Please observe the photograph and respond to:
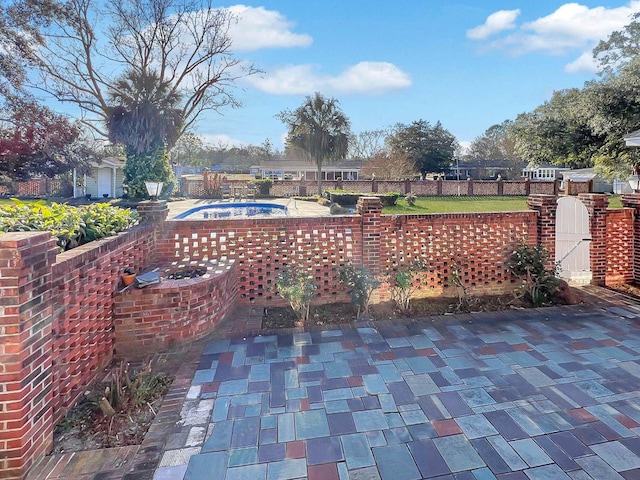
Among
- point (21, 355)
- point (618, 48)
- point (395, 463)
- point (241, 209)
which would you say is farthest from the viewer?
point (241, 209)

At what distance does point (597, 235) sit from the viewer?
5602 millimetres

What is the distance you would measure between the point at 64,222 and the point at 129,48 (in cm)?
1888

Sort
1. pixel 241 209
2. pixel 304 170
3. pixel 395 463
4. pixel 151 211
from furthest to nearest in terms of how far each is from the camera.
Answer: pixel 304 170 → pixel 241 209 → pixel 151 211 → pixel 395 463

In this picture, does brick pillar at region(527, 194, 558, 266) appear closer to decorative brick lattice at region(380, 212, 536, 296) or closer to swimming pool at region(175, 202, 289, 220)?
decorative brick lattice at region(380, 212, 536, 296)

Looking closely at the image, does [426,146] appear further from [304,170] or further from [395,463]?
[395,463]

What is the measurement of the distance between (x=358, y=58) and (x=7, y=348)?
43.2ft

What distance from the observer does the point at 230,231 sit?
189 inches

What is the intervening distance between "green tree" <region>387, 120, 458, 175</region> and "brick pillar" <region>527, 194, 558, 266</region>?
30.1 metres

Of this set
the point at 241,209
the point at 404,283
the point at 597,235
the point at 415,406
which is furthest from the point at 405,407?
the point at 241,209

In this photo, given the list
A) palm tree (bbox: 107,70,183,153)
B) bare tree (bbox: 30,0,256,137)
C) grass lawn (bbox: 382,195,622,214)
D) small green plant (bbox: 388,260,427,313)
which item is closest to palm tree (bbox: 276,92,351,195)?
bare tree (bbox: 30,0,256,137)

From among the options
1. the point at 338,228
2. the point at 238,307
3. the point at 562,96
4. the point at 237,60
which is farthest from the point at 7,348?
the point at 237,60

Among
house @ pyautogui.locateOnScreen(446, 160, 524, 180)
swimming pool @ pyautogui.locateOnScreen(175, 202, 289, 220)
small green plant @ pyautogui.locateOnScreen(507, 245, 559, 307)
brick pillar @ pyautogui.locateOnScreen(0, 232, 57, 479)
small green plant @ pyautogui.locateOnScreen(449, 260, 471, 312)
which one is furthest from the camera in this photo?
house @ pyautogui.locateOnScreen(446, 160, 524, 180)

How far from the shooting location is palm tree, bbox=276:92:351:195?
23.2 m

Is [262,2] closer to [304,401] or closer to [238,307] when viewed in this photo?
[238,307]
